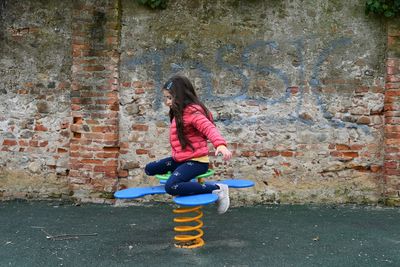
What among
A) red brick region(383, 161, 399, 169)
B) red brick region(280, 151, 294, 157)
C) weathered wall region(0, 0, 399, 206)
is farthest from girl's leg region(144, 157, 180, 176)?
red brick region(383, 161, 399, 169)

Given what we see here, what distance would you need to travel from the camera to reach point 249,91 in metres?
6.65

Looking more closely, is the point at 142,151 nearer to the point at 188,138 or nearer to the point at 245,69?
the point at 245,69

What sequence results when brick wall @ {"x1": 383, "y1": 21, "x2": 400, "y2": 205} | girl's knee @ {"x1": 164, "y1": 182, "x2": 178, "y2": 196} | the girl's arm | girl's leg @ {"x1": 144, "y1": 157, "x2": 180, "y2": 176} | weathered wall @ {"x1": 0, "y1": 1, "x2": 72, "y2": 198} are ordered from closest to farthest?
the girl's arm → girl's knee @ {"x1": 164, "y1": 182, "x2": 178, "y2": 196} → girl's leg @ {"x1": 144, "y1": 157, "x2": 180, "y2": 176} → brick wall @ {"x1": 383, "y1": 21, "x2": 400, "y2": 205} → weathered wall @ {"x1": 0, "y1": 1, "x2": 72, "y2": 198}

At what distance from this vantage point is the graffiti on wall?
659cm

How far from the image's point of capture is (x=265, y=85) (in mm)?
6633

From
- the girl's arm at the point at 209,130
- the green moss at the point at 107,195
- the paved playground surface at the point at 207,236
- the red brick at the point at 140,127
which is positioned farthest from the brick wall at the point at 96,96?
the girl's arm at the point at 209,130

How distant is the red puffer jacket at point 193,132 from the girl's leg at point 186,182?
0.31ft

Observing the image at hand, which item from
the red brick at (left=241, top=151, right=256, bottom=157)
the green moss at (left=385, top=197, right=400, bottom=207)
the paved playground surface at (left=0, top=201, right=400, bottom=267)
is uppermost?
the red brick at (left=241, top=151, right=256, bottom=157)

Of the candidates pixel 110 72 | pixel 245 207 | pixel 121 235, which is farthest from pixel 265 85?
pixel 121 235

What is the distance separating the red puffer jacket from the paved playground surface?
89 centimetres

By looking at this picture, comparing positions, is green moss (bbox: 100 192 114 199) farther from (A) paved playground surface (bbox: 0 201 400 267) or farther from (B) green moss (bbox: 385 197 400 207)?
(B) green moss (bbox: 385 197 400 207)

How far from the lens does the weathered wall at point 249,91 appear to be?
21.5 feet

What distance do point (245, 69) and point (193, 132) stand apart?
2134 millimetres

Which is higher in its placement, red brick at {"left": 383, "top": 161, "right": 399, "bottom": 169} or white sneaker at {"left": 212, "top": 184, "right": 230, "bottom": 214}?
red brick at {"left": 383, "top": 161, "right": 399, "bottom": 169}
